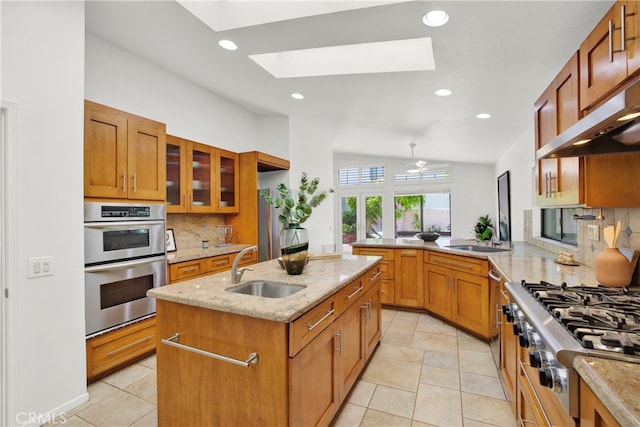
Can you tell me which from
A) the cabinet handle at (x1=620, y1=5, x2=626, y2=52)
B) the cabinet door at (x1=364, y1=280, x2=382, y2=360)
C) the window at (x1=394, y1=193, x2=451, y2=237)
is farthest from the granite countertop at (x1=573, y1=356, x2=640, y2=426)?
the window at (x1=394, y1=193, x2=451, y2=237)

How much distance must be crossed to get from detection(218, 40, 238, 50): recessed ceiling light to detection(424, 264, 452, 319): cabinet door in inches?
121

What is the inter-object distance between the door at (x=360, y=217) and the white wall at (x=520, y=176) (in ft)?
11.4

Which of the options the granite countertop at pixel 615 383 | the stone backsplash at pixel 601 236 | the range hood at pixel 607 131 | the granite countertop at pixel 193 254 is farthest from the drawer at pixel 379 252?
the granite countertop at pixel 615 383

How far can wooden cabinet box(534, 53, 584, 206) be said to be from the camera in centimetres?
172

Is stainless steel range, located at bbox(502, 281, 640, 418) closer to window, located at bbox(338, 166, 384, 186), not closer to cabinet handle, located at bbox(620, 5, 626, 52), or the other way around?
cabinet handle, located at bbox(620, 5, 626, 52)

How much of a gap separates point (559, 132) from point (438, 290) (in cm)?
218

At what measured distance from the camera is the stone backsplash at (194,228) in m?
3.64

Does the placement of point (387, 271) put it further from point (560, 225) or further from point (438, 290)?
point (560, 225)

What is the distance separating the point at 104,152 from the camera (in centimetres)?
241

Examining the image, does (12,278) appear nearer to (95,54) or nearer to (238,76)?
(95,54)

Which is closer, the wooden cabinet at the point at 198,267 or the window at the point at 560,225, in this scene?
the window at the point at 560,225

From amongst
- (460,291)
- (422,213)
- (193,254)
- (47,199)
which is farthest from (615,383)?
(422,213)

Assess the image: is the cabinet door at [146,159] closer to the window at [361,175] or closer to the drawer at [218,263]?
the drawer at [218,263]

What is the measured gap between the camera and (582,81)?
158 centimetres
